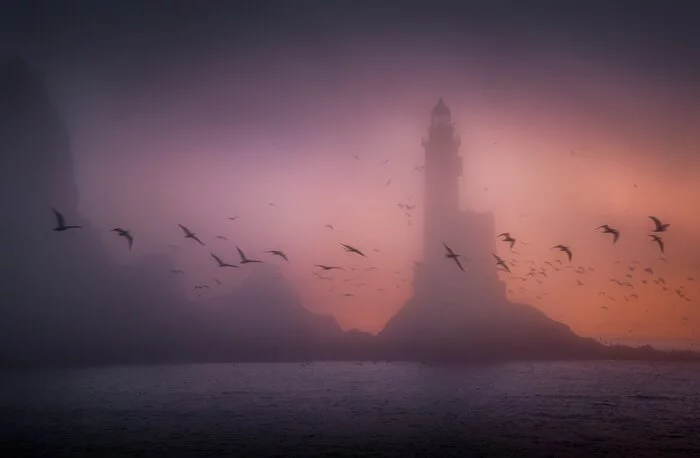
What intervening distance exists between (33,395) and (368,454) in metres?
83.5

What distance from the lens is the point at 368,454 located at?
43.5 metres

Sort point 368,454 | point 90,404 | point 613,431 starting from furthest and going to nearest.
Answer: point 90,404 < point 613,431 < point 368,454

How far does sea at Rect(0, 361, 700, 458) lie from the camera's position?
46.0 metres

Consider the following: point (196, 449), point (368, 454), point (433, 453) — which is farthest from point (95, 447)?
point (433, 453)

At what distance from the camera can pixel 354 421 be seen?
61.4 m

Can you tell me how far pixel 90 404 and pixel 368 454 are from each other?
56161mm

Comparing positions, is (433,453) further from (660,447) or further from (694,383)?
(694,383)

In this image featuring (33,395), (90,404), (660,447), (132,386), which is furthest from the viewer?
(132,386)

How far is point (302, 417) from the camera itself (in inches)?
2576

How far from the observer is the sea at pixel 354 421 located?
46.0m

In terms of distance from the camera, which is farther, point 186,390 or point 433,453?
point 186,390

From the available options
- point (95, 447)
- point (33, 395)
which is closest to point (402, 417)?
point (95, 447)

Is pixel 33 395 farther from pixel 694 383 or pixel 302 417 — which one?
pixel 694 383

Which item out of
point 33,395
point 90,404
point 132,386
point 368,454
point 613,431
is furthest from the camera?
point 132,386
